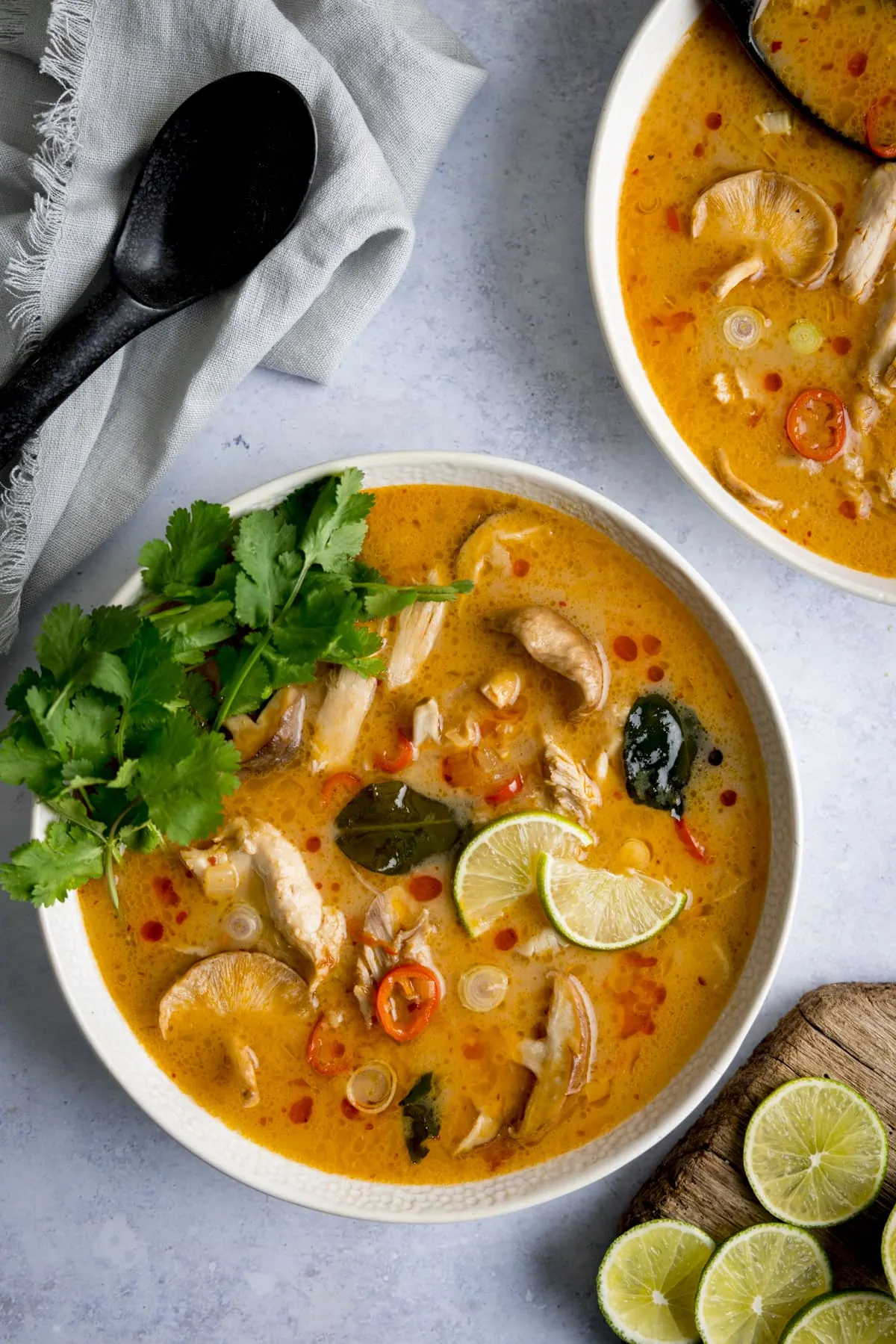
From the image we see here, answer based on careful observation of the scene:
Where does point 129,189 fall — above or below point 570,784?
above

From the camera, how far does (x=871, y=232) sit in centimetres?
295

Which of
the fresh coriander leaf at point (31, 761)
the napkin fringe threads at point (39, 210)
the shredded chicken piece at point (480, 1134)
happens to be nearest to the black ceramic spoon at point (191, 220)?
the napkin fringe threads at point (39, 210)

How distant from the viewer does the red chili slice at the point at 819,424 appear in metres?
3.00

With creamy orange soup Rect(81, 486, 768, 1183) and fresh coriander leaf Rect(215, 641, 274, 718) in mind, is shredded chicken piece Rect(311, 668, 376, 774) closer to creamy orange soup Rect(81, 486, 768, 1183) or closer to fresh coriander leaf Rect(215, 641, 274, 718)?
creamy orange soup Rect(81, 486, 768, 1183)

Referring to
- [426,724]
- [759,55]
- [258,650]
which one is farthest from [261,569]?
[759,55]

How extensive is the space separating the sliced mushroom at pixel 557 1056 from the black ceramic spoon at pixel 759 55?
236 centimetres

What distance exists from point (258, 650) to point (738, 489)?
4.42ft

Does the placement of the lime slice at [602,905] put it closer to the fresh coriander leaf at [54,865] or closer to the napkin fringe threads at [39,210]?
the fresh coriander leaf at [54,865]

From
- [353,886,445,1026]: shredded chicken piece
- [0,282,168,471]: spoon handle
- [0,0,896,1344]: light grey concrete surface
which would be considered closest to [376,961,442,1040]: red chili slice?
[353,886,445,1026]: shredded chicken piece

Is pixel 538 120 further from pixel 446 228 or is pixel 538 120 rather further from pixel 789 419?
pixel 789 419

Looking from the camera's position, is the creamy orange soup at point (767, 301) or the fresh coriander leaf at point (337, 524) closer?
the fresh coriander leaf at point (337, 524)

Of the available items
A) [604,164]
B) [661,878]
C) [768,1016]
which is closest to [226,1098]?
[661,878]

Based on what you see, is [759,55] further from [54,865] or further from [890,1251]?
[890,1251]

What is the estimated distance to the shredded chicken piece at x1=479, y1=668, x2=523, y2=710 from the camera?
9.51 feet
